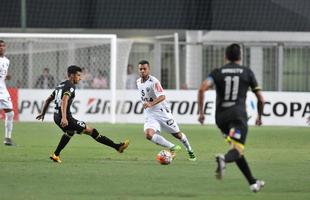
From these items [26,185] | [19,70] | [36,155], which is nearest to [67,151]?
[36,155]

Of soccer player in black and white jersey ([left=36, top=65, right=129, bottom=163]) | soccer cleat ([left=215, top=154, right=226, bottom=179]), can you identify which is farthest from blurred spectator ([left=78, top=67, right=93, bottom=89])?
soccer cleat ([left=215, top=154, right=226, bottom=179])

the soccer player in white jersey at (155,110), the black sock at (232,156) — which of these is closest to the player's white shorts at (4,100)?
the soccer player in white jersey at (155,110)

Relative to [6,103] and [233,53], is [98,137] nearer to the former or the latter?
[6,103]

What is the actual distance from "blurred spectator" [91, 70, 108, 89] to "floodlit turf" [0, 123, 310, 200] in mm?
8515

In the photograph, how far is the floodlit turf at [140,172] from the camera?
12438 millimetres

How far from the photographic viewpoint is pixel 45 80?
3334cm

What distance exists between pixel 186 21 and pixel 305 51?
4.51 metres

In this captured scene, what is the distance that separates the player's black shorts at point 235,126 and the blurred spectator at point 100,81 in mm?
20402

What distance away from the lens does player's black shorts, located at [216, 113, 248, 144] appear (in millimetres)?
12516

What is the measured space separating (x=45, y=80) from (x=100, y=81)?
1952 mm

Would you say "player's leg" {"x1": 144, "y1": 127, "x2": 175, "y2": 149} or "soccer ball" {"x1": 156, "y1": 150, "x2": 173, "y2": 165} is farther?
"player's leg" {"x1": 144, "y1": 127, "x2": 175, "y2": 149}

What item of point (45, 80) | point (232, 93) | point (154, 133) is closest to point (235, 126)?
point (232, 93)

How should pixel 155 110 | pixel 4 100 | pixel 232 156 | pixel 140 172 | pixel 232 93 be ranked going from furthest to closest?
pixel 4 100
pixel 155 110
pixel 140 172
pixel 232 93
pixel 232 156

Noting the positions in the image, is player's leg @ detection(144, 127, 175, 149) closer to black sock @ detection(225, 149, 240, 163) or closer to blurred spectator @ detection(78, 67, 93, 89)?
black sock @ detection(225, 149, 240, 163)
